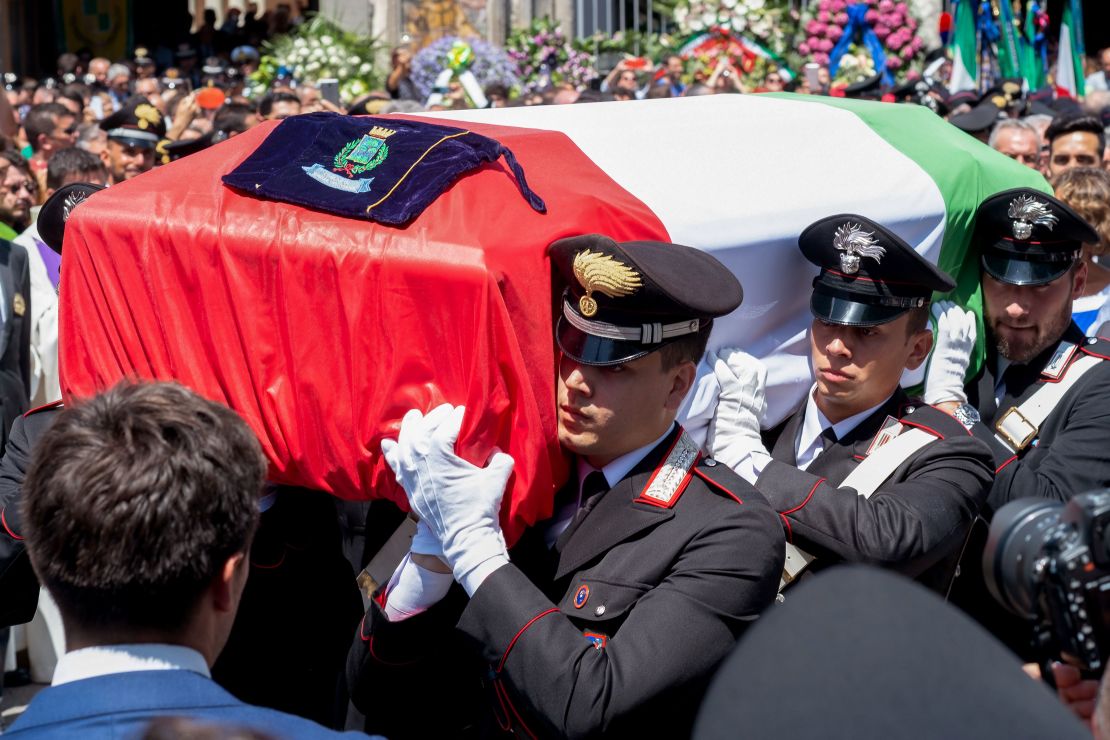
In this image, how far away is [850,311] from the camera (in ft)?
8.82

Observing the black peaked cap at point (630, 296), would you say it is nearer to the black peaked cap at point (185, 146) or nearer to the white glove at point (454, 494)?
the white glove at point (454, 494)

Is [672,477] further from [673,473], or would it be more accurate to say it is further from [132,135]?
[132,135]

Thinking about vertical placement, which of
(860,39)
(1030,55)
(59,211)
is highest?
(59,211)

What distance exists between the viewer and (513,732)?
229cm

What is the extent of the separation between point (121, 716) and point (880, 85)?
990cm

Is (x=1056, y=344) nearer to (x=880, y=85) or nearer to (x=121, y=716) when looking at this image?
(x=121, y=716)

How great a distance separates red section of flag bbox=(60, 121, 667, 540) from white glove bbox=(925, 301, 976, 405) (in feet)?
2.89

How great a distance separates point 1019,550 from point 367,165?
1.50 m

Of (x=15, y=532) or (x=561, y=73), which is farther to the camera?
(x=561, y=73)

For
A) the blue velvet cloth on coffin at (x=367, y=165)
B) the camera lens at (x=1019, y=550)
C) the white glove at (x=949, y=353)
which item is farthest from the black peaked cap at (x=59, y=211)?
the camera lens at (x=1019, y=550)

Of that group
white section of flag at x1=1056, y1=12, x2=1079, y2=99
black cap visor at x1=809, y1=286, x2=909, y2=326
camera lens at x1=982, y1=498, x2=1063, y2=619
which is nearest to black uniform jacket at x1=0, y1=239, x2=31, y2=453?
black cap visor at x1=809, y1=286, x2=909, y2=326

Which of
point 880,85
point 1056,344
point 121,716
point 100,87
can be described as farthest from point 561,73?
point 121,716

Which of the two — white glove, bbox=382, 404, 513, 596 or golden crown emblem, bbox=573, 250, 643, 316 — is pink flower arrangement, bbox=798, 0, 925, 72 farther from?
white glove, bbox=382, 404, 513, 596

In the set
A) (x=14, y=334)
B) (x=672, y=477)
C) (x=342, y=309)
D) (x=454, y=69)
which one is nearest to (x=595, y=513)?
(x=672, y=477)
